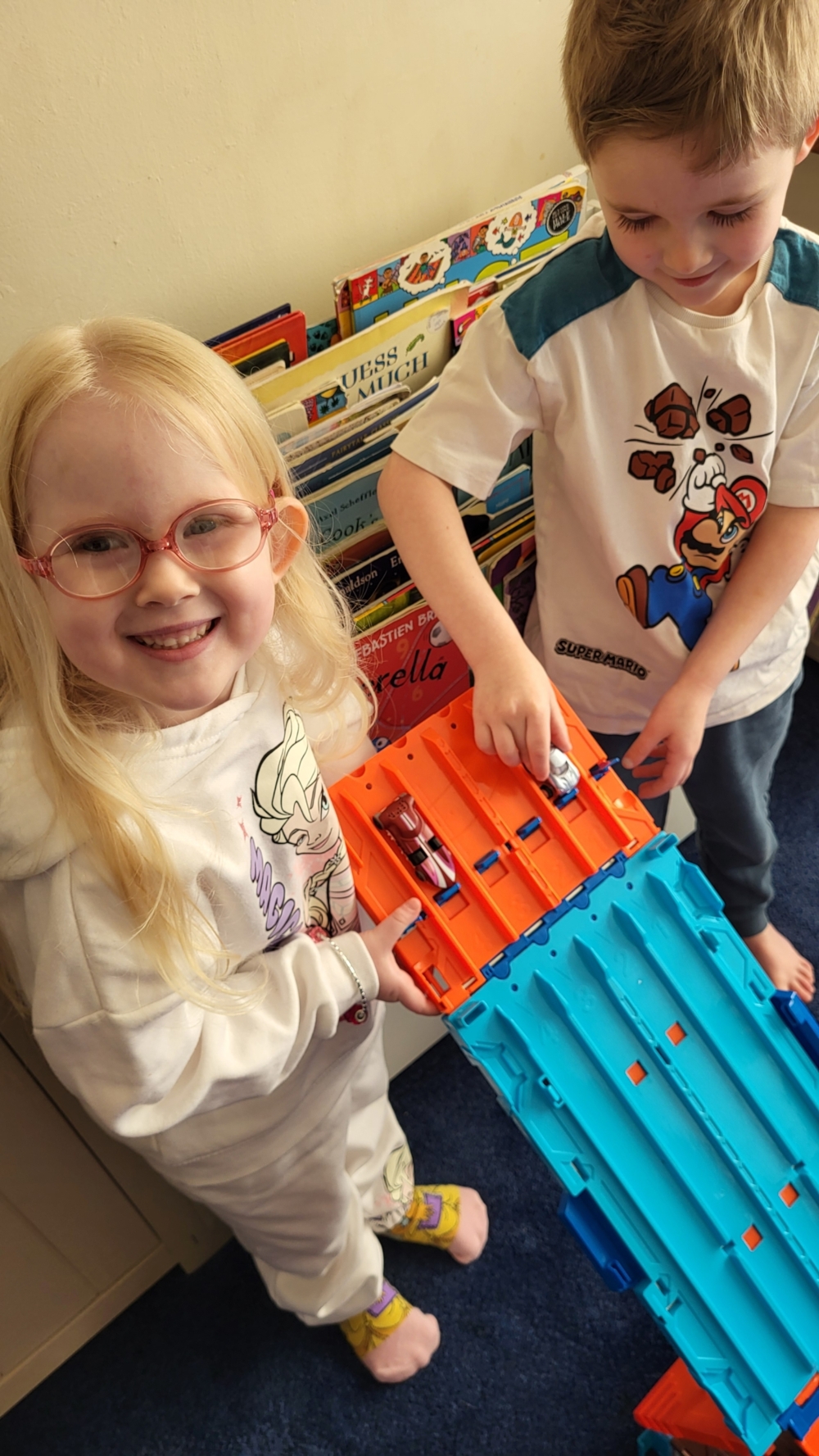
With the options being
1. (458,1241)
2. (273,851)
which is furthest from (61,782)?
(458,1241)

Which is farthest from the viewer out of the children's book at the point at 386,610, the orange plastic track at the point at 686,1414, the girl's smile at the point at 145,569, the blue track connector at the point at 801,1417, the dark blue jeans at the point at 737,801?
the dark blue jeans at the point at 737,801

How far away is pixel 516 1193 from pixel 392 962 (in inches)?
24.2

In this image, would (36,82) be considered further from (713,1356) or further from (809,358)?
(713,1356)

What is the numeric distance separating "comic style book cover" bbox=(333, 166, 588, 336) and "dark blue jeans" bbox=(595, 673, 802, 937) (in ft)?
1.48

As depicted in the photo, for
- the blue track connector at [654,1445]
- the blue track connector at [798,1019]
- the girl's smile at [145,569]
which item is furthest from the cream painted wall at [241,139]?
the blue track connector at [654,1445]

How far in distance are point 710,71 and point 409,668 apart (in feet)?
1.63

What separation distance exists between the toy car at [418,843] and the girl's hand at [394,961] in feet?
0.07

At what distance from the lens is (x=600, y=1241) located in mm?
631

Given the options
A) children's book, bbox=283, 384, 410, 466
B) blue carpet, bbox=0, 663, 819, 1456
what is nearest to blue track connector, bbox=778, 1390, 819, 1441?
blue carpet, bbox=0, 663, 819, 1456

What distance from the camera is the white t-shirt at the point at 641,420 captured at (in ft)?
2.34

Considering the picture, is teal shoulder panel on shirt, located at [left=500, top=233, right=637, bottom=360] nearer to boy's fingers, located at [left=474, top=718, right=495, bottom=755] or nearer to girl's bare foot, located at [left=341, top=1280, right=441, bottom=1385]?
boy's fingers, located at [left=474, top=718, right=495, bottom=755]

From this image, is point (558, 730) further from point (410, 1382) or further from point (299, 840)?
point (410, 1382)

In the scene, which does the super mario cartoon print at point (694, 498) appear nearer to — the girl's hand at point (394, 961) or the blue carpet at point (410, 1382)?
the girl's hand at point (394, 961)

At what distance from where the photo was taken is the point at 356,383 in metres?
0.83
